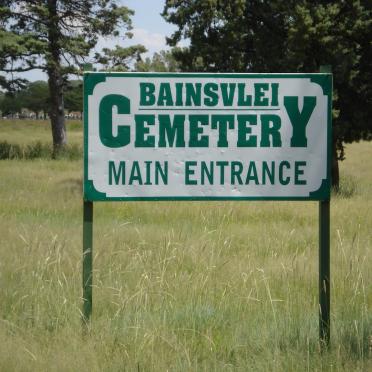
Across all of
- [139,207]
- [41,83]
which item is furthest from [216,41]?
[41,83]

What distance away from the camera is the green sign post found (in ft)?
13.3

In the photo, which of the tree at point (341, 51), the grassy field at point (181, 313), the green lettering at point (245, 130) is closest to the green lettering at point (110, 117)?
the green lettering at point (245, 130)

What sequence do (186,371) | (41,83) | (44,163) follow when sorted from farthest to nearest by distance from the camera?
(41,83) < (44,163) < (186,371)

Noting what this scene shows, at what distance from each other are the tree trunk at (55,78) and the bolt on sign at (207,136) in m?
22.0

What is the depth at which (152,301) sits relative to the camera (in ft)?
15.1

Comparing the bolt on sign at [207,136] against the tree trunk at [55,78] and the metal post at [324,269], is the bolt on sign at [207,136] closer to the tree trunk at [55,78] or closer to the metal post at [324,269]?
the metal post at [324,269]

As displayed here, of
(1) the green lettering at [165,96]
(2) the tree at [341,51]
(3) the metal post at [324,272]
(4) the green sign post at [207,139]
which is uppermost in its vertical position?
(2) the tree at [341,51]

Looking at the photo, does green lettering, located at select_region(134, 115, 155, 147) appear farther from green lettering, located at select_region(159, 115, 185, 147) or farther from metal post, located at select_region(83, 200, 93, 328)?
metal post, located at select_region(83, 200, 93, 328)

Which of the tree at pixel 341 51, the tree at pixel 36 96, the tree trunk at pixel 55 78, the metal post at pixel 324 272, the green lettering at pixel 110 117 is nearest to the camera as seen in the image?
the metal post at pixel 324 272

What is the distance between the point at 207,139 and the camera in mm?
4125

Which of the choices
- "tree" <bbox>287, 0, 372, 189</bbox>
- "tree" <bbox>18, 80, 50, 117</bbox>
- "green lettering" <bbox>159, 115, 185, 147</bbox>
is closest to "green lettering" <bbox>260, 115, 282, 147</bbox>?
"green lettering" <bbox>159, 115, 185, 147</bbox>

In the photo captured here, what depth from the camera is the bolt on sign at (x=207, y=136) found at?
4.06m

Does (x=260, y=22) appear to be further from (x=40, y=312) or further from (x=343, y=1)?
(x=40, y=312)

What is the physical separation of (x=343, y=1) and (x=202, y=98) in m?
14.2
